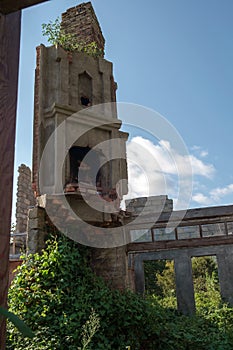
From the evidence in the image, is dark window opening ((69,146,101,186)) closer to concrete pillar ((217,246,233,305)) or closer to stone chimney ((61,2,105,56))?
stone chimney ((61,2,105,56))

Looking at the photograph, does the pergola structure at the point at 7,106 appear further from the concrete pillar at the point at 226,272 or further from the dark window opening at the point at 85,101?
the concrete pillar at the point at 226,272

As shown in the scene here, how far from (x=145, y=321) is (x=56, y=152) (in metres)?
4.07

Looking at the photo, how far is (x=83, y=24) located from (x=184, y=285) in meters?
9.71

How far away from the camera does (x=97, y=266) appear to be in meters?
6.70

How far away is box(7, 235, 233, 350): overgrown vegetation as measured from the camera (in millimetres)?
4871

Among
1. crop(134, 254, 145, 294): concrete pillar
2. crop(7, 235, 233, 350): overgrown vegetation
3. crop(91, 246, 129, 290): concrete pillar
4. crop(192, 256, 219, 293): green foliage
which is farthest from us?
crop(192, 256, 219, 293): green foliage

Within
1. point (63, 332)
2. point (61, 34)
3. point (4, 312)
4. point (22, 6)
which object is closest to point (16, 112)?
point (22, 6)

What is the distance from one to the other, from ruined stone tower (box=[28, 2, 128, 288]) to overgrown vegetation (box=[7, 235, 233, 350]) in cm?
80

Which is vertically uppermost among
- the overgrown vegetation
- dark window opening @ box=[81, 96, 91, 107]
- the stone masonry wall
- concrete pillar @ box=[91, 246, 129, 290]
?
dark window opening @ box=[81, 96, 91, 107]

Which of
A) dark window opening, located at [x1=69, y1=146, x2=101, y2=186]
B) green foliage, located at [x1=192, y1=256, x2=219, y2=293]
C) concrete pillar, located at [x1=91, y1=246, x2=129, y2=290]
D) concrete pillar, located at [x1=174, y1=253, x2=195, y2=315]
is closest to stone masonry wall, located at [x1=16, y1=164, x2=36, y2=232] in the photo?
dark window opening, located at [x1=69, y1=146, x2=101, y2=186]

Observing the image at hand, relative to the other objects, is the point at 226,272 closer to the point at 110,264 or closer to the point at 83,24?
the point at 110,264

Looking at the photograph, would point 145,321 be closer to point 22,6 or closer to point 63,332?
point 63,332

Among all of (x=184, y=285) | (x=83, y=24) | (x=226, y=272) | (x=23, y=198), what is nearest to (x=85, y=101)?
(x=83, y=24)

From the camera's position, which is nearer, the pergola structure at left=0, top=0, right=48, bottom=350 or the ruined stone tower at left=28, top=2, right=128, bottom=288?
the pergola structure at left=0, top=0, right=48, bottom=350
